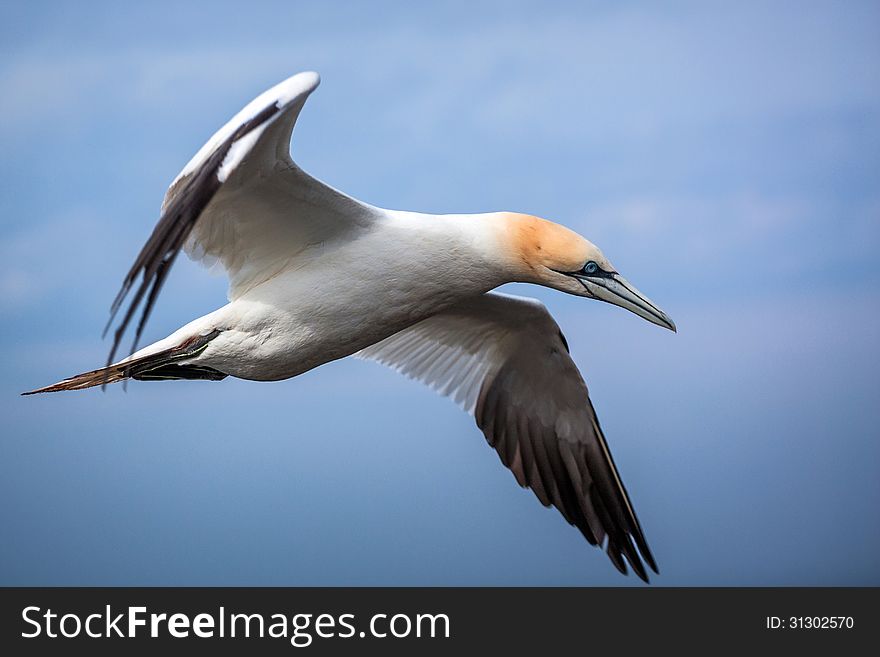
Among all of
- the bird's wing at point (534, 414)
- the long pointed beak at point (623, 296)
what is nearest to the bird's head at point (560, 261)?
the long pointed beak at point (623, 296)

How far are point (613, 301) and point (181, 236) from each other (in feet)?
9.34

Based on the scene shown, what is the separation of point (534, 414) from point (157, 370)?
3072 millimetres

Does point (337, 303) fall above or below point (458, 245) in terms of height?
below

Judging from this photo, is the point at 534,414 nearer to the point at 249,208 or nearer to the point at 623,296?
the point at 623,296

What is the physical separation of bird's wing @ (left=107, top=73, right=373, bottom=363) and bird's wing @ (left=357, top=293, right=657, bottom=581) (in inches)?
79.3

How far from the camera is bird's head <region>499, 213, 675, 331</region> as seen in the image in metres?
7.66

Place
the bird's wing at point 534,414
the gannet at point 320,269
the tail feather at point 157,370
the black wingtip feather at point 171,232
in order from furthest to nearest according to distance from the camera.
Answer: the bird's wing at point 534,414
the tail feather at point 157,370
the gannet at point 320,269
the black wingtip feather at point 171,232

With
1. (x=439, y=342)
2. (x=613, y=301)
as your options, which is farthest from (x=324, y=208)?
(x=439, y=342)

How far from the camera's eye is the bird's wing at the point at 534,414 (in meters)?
9.66

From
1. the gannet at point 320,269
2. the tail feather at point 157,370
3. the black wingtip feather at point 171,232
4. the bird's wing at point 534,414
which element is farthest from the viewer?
the bird's wing at point 534,414

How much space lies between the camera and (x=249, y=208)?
756 cm


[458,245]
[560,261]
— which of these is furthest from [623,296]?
[458,245]

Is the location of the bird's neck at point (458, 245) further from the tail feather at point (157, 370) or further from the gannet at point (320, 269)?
the tail feather at point (157, 370)

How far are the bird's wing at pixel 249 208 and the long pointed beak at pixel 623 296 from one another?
1.40 m
